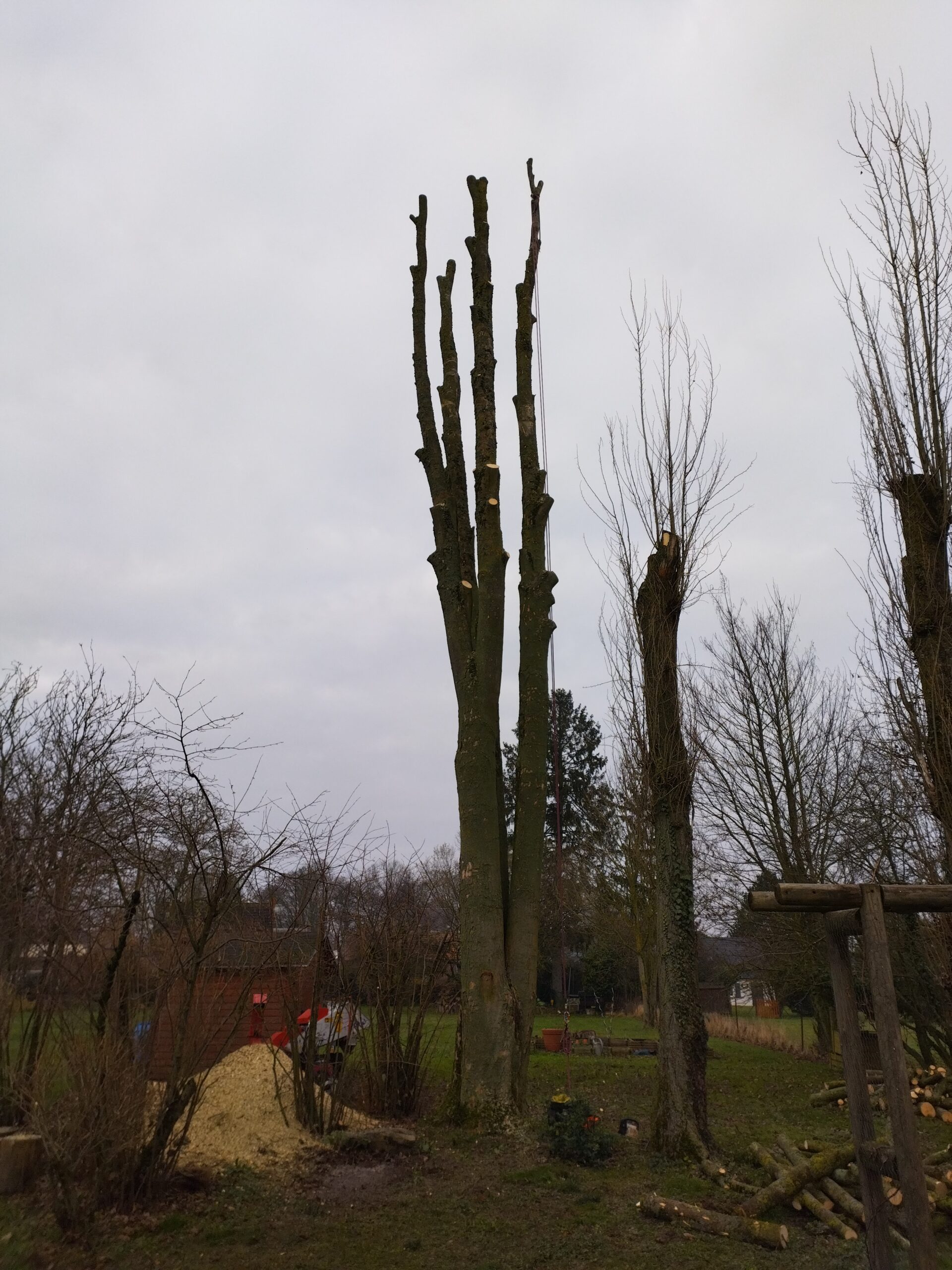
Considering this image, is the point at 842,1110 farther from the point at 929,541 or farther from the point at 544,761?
the point at 929,541

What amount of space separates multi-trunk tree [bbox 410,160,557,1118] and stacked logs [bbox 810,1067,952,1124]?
386 centimetres

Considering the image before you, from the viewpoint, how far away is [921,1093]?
9.70 m

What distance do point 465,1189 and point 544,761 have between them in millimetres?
3844

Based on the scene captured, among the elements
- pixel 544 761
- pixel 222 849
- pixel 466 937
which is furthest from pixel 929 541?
pixel 222 849

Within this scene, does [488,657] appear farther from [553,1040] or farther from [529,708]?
[553,1040]

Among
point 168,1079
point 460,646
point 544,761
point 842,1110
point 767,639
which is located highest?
point 767,639

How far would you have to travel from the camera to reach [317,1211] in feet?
18.4

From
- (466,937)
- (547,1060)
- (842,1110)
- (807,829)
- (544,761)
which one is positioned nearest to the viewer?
(466,937)

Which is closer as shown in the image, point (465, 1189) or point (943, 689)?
point (465, 1189)

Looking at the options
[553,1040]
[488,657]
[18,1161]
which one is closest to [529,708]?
[488,657]

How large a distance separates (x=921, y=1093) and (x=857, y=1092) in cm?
653

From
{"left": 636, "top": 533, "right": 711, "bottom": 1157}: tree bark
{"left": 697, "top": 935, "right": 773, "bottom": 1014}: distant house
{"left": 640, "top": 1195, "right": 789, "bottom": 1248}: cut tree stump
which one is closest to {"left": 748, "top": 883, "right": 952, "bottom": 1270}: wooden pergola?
{"left": 640, "top": 1195, "right": 789, "bottom": 1248}: cut tree stump

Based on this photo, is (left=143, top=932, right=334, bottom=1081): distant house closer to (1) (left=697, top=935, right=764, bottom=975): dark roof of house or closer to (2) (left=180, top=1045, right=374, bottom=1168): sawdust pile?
(2) (left=180, top=1045, right=374, bottom=1168): sawdust pile

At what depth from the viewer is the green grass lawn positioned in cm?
482
